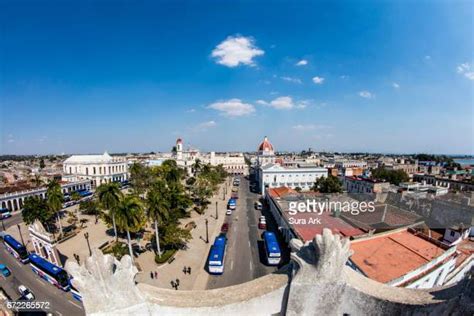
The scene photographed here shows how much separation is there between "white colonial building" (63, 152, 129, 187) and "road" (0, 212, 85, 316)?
4771 cm

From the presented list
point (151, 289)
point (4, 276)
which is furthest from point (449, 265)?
point (4, 276)

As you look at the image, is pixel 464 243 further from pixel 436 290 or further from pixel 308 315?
pixel 308 315

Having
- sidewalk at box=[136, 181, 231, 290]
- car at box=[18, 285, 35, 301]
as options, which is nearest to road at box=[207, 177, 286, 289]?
sidewalk at box=[136, 181, 231, 290]

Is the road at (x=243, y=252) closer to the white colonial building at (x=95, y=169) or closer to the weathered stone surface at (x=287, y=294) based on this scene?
the weathered stone surface at (x=287, y=294)

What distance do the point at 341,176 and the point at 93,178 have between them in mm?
71836

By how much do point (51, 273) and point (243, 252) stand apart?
16.7 metres

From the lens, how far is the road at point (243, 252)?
1866 cm

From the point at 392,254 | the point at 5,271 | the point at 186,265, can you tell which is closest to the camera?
the point at 392,254

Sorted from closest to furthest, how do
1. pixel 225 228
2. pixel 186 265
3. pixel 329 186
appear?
1. pixel 186 265
2. pixel 225 228
3. pixel 329 186

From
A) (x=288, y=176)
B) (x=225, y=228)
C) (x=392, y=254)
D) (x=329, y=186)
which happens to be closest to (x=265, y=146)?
(x=288, y=176)

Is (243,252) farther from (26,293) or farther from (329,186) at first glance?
(329,186)

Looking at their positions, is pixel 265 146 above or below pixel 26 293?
above

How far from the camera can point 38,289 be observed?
1741cm

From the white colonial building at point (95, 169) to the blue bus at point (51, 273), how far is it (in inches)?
1972
